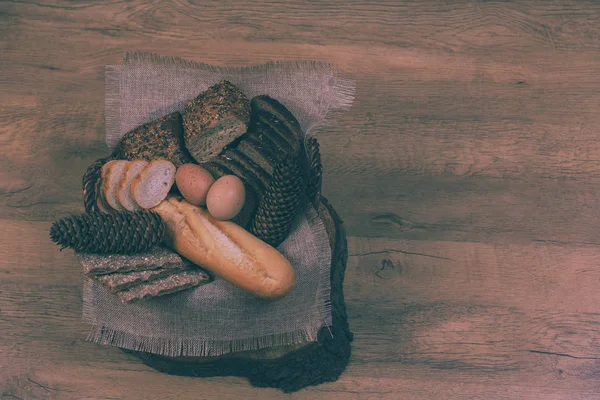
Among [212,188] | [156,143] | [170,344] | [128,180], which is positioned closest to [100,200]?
[128,180]

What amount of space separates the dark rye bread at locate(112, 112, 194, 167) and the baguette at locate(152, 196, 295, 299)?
6.3 inches

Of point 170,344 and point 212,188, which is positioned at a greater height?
point 212,188

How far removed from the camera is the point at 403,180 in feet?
6.36

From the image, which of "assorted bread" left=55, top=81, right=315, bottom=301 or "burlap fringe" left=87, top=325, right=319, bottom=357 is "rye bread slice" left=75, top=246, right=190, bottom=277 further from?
"burlap fringe" left=87, top=325, right=319, bottom=357

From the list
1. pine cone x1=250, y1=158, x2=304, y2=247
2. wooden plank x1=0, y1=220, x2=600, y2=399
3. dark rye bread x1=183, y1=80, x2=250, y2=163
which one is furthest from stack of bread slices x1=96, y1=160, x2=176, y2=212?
wooden plank x1=0, y1=220, x2=600, y2=399

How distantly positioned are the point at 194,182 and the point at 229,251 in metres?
0.21

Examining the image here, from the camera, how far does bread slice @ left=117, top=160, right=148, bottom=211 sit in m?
1.47

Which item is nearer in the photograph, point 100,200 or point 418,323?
point 100,200

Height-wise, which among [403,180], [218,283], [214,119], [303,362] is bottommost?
[303,362]

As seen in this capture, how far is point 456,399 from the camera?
190 cm

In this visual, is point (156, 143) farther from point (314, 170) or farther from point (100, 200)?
point (314, 170)

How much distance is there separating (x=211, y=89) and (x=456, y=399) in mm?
1356

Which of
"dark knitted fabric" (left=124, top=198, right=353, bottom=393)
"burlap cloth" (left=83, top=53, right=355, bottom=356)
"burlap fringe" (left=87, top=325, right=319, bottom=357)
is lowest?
"dark knitted fabric" (left=124, top=198, right=353, bottom=393)

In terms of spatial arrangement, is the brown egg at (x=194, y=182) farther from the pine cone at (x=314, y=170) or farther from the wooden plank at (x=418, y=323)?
the wooden plank at (x=418, y=323)
